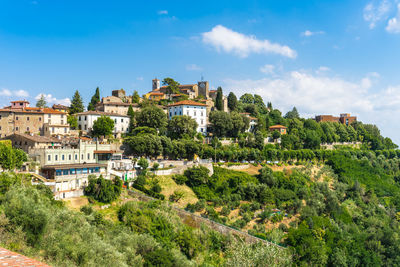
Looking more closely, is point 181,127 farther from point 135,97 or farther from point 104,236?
point 104,236

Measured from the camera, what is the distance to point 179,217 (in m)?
35.5

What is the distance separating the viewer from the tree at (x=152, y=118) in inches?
2381

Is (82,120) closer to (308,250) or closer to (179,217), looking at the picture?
(179,217)

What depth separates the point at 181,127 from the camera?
60750 millimetres

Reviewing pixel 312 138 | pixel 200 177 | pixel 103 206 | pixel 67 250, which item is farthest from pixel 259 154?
pixel 67 250

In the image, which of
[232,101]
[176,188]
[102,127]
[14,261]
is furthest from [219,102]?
[14,261]

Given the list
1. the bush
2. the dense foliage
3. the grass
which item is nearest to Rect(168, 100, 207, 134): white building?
the bush

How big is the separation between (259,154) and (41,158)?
42.3 m

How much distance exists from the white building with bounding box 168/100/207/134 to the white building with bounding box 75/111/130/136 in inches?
469

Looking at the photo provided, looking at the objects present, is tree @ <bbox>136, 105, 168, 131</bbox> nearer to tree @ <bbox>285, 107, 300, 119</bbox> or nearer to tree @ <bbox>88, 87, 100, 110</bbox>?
tree @ <bbox>88, 87, 100, 110</bbox>

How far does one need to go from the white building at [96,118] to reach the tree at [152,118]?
403 centimetres

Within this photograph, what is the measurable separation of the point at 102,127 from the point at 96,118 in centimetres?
636

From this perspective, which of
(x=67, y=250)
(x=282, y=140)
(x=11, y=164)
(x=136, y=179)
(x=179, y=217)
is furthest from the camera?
(x=282, y=140)

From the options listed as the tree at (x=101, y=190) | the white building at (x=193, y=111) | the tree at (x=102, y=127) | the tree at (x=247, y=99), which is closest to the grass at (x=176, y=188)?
the tree at (x=101, y=190)
